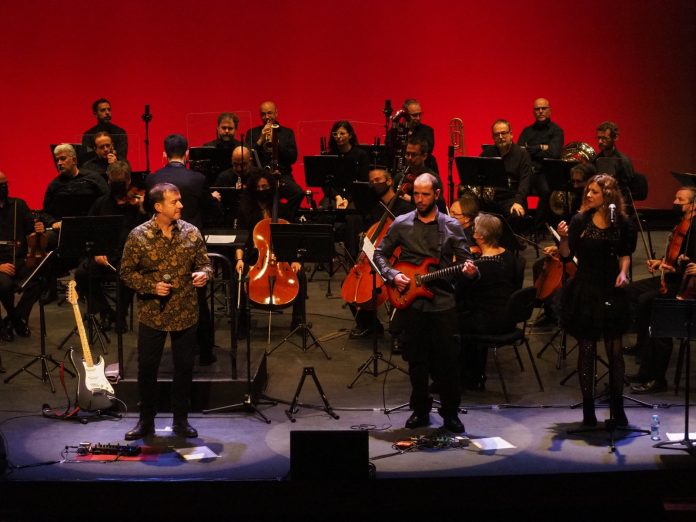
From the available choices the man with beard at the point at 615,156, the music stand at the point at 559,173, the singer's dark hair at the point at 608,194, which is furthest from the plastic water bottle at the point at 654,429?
the man with beard at the point at 615,156

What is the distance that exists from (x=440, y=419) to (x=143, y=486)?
9.86 feet

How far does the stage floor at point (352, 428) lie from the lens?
6.20 meters

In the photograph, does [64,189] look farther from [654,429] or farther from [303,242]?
[654,429]

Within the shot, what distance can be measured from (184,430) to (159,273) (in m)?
1.10

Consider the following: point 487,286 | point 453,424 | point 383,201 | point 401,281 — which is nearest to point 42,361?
point 383,201

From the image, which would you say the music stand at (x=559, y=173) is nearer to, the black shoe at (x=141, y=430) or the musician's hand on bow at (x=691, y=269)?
the musician's hand on bow at (x=691, y=269)

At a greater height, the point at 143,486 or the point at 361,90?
Result: the point at 361,90

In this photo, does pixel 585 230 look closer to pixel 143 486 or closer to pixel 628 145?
pixel 143 486

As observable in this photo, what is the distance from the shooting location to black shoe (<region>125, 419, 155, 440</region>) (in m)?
6.78

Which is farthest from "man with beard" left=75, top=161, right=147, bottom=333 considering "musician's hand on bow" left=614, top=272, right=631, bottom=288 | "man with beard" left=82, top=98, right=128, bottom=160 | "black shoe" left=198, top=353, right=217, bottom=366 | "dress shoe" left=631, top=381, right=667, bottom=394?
"dress shoe" left=631, top=381, right=667, bottom=394

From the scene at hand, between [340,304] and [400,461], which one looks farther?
[340,304]

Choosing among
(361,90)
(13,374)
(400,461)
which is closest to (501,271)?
(400,461)

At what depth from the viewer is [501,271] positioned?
760cm

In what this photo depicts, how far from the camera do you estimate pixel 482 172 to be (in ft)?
34.8
